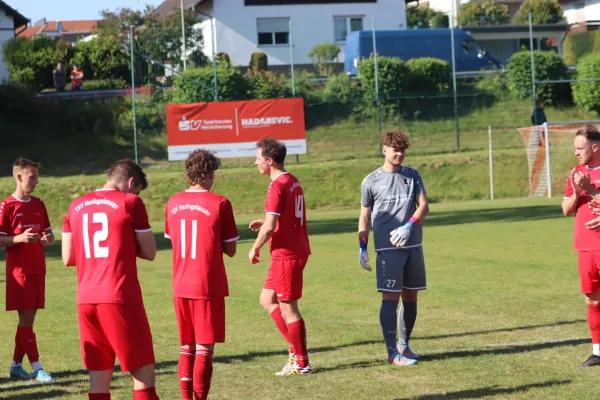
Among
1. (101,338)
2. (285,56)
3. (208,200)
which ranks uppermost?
(285,56)

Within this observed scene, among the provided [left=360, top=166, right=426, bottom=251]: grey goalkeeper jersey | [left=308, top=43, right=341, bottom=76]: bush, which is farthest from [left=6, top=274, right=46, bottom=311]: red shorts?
[left=308, top=43, right=341, bottom=76]: bush

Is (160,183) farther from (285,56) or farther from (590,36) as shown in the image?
(590,36)

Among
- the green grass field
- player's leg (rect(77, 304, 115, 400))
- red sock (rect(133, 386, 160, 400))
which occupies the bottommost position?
the green grass field

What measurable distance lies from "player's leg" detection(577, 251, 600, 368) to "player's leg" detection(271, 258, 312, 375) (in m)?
2.42

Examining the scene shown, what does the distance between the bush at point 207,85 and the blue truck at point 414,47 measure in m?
9.97

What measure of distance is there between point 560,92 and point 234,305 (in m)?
30.6

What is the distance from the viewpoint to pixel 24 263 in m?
9.03

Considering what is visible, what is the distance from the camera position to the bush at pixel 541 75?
129 ft

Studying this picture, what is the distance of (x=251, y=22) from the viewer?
50.4 metres

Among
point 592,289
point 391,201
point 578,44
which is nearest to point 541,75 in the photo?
point 578,44

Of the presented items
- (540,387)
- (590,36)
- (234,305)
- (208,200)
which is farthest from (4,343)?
(590,36)

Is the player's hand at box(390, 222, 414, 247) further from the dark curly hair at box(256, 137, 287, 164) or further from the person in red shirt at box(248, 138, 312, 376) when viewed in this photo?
the dark curly hair at box(256, 137, 287, 164)

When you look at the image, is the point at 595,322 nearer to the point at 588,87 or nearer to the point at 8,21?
the point at 588,87

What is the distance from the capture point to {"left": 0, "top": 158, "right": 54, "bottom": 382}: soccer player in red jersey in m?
8.89
